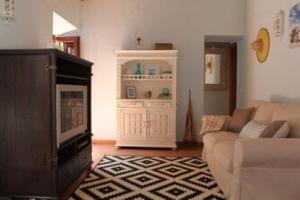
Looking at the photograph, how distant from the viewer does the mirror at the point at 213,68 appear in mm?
6430

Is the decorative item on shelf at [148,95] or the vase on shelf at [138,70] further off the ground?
the vase on shelf at [138,70]

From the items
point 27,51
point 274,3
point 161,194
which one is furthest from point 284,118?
point 27,51

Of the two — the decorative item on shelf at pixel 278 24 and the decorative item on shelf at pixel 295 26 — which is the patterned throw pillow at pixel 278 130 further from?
the decorative item on shelf at pixel 278 24

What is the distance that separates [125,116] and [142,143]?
566 millimetres

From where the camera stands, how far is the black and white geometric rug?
2.73m

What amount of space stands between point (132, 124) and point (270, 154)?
2.98 metres

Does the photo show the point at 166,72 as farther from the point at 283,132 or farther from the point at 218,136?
the point at 283,132

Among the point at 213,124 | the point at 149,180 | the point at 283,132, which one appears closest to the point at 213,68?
the point at 213,124

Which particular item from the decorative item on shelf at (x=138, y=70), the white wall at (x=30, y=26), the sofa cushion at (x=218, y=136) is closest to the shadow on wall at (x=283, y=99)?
the sofa cushion at (x=218, y=136)

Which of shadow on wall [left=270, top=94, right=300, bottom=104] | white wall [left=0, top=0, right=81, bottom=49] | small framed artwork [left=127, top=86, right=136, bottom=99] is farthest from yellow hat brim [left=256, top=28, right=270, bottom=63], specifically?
white wall [left=0, top=0, right=81, bottom=49]

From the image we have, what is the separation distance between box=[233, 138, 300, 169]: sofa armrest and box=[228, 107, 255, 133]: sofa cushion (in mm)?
1494

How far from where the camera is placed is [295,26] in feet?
→ 10.7

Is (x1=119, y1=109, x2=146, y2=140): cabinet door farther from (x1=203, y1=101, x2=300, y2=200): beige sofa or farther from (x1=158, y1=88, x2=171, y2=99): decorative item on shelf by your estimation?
(x1=203, y1=101, x2=300, y2=200): beige sofa

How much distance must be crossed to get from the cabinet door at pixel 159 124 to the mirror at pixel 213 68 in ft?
7.35
